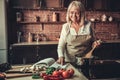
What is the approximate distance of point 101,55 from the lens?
20.4ft

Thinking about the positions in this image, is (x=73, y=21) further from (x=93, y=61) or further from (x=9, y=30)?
(x=9, y=30)

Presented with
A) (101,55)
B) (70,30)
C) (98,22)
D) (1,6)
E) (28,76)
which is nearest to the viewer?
(28,76)

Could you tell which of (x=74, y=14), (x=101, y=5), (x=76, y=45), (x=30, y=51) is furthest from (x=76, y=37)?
(x=101, y=5)

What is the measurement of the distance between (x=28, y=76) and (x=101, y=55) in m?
4.18

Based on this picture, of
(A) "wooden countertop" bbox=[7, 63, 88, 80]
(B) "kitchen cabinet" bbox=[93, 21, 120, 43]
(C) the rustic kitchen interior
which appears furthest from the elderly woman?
(B) "kitchen cabinet" bbox=[93, 21, 120, 43]

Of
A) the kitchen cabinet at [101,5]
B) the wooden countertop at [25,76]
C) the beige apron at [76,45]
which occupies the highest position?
the kitchen cabinet at [101,5]

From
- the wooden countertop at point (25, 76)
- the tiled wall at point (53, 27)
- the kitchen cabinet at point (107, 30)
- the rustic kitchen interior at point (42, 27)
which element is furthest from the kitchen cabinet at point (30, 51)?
the wooden countertop at point (25, 76)

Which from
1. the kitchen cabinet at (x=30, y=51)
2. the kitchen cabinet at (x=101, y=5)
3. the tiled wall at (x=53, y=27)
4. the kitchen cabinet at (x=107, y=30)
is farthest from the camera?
the kitchen cabinet at (x=107, y=30)

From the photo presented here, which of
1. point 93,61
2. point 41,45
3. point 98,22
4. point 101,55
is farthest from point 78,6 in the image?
point 98,22

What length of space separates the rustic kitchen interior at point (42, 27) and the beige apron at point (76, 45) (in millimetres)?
2569

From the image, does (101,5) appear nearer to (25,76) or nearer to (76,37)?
(76,37)

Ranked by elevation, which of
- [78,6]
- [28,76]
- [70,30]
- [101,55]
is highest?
[78,6]

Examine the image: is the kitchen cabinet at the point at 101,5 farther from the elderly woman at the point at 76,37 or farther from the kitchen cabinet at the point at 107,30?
the elderly woman at the point at 76,37

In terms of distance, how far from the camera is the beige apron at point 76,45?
3.20 meters
